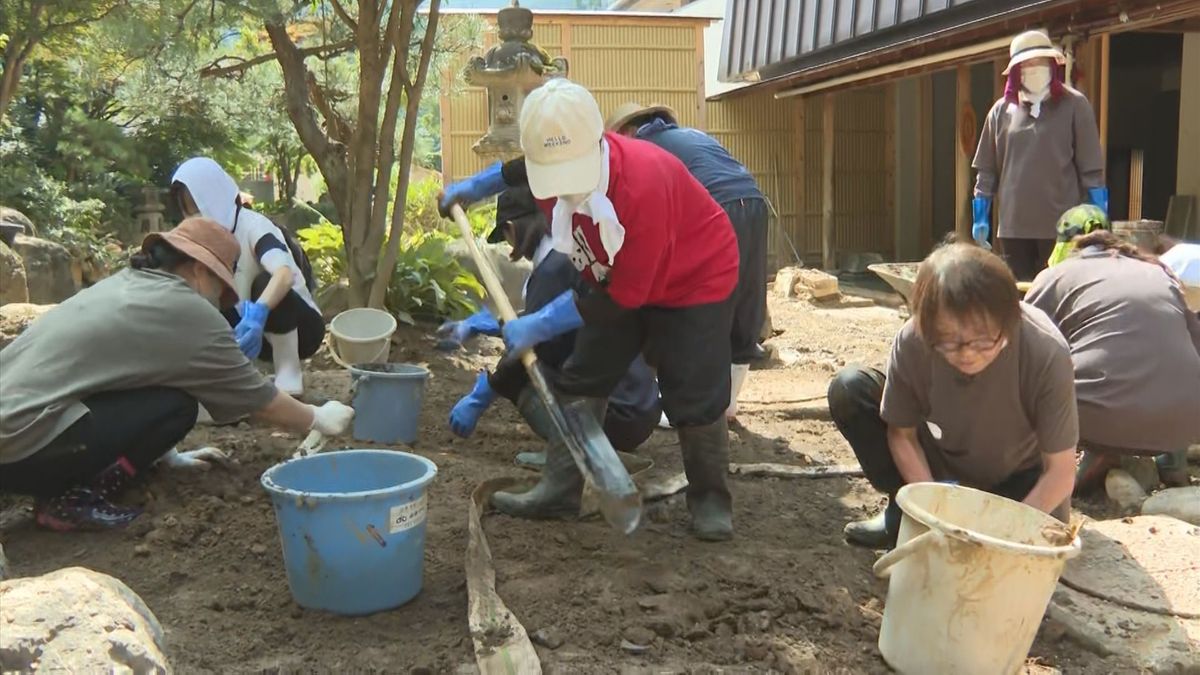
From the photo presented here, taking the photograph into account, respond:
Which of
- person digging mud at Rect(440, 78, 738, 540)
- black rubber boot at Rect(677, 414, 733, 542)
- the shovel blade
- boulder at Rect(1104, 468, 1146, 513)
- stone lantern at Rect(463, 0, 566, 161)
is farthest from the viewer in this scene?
stone lantern at Rect(463, 0, 566, 161)

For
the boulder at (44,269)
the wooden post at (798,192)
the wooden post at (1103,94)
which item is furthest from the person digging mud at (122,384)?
the wooden post at (798,192)

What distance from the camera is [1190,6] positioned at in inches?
222

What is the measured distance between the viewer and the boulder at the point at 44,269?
29.1 feet

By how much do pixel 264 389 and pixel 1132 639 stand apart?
2.23 m

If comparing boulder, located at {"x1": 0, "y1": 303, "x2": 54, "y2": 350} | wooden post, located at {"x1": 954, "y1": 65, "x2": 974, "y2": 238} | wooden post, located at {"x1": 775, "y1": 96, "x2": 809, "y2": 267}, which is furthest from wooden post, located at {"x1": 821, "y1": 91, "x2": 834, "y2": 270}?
boulder, located at {"x1": 0, "y1": 303, "x2": 54, "y2": 350}

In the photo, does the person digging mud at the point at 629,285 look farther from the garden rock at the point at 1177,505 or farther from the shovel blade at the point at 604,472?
the garden rock at the point at 1177,505

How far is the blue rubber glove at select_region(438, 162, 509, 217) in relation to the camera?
354 cm

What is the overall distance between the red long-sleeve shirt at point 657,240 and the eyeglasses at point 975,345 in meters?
0.72

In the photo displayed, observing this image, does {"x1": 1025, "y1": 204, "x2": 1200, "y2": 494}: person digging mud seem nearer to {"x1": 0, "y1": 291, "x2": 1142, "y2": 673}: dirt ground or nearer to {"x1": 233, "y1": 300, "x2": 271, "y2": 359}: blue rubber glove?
{"x1": 0, "y1": 291, "x2": 1142, "y2": 673}: dirt ground

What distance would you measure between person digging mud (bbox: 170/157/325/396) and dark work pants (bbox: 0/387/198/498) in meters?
1.06

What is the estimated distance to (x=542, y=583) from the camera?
2475 millimetres

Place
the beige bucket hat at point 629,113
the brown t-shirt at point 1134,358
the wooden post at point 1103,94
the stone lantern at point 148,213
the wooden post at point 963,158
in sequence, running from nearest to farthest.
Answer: the brown t-shirt at point 1134,358 < the beige bucket hat at point 629,113 < the wooden post at point 1103,94 < the wooden post at point 963,158 < the stone lantern at point 148,213

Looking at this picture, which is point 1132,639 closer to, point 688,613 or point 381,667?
point 688,613

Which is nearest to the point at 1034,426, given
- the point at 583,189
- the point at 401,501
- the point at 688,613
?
the point at 688,613
